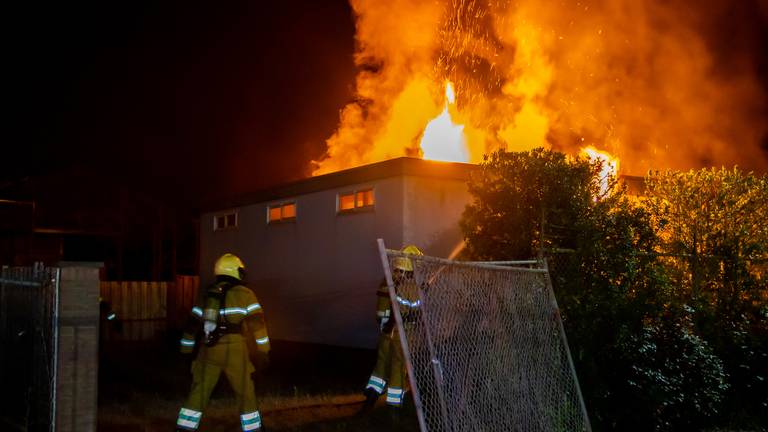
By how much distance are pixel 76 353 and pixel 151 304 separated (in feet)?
53.0

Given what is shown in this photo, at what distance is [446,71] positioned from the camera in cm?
1759

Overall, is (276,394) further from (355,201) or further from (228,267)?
(355,201)

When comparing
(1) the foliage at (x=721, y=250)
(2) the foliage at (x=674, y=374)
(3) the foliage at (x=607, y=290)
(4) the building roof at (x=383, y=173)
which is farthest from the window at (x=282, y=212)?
(2) the foliage at (x=674, y=374)

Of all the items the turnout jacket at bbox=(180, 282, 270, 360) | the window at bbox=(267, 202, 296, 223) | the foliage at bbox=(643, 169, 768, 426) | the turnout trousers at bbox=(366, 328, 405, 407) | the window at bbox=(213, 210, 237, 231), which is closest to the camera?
the turnout jacket at bbox=(180, 282, 270, 360)

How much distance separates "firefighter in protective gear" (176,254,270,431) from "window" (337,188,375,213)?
5923 millimetres

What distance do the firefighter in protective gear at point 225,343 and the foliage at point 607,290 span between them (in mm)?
3421

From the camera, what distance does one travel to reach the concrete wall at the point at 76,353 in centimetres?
600

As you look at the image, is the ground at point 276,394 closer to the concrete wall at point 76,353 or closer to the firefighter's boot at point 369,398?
the firefighter's boot at point 369,398

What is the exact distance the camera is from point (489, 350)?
6.24m

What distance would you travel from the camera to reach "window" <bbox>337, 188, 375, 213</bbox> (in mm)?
13250

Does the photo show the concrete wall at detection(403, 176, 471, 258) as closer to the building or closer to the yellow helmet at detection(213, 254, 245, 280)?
the building

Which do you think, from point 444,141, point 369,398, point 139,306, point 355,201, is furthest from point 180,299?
point 369,398

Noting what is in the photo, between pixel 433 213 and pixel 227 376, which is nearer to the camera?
pixel 227 376

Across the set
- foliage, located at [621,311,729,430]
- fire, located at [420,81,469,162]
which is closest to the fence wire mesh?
foliage, located at [621,311,729,430]
